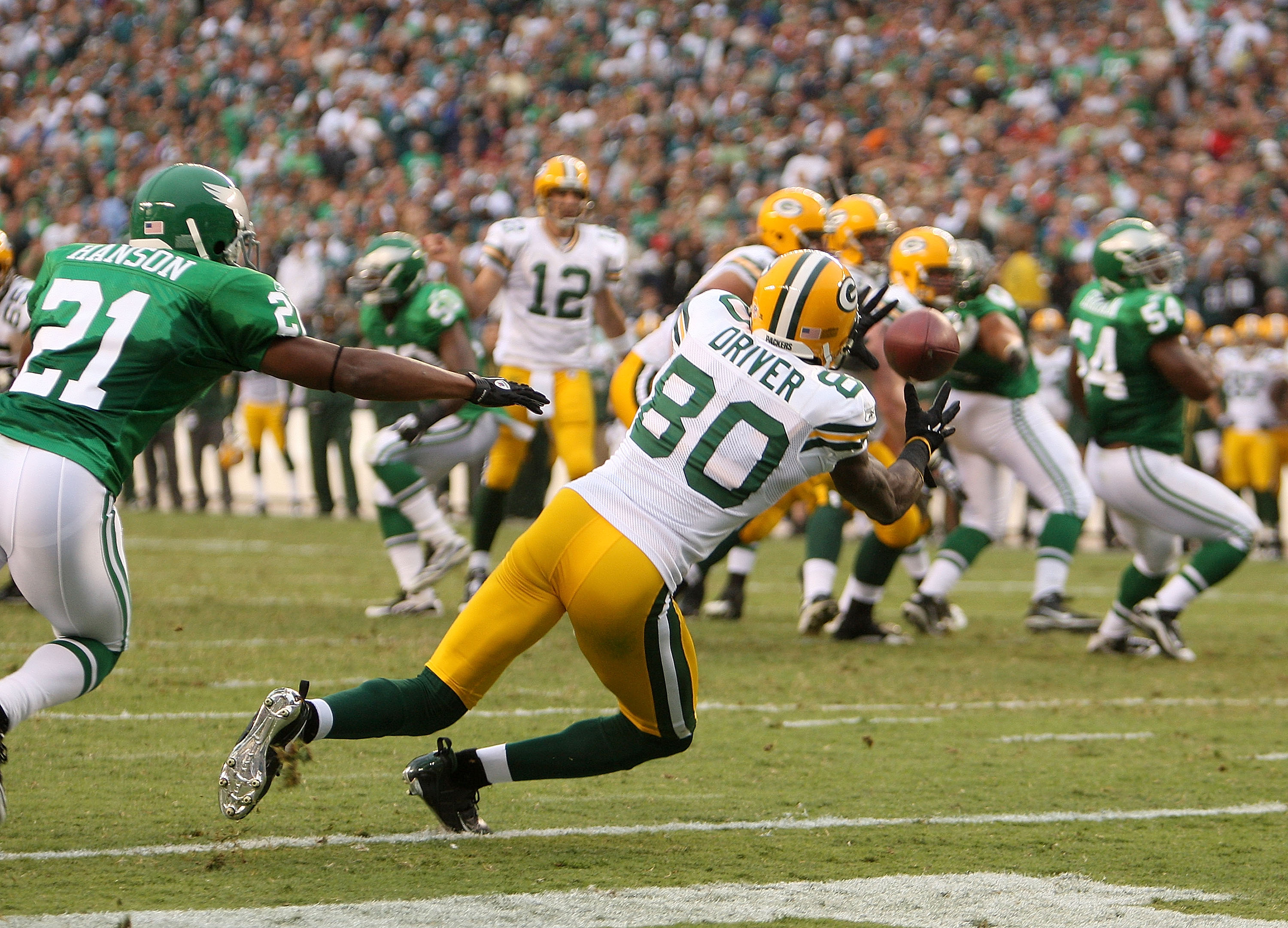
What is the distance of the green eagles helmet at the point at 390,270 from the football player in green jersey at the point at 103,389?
4.03 m

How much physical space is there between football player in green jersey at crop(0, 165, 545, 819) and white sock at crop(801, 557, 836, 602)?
4.11 meters

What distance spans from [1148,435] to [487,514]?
3290 millimetres

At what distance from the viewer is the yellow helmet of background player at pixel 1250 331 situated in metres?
13.2

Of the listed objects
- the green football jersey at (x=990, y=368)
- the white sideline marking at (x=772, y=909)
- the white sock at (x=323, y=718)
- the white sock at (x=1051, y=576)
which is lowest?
the white sock at (x=1051, y=576)

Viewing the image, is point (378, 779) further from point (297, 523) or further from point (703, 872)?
point (297, 523)

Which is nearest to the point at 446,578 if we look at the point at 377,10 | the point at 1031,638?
the point at 1031,638

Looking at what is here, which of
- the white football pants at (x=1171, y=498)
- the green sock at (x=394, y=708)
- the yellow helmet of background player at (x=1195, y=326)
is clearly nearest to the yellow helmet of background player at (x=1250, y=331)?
the yellow helmet of background player at (x=1195, y=326)

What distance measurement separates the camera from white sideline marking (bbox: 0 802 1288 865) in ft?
11.8

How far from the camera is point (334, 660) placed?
20.9ft

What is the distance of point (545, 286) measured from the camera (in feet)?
27.6

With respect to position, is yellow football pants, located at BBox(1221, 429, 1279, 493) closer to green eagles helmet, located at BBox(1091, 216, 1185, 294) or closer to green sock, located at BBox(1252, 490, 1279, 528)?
green sock, located at BBox(1252, 490, 1279, 528)

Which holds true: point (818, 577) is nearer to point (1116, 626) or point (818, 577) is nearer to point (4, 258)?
point (1116, 626)

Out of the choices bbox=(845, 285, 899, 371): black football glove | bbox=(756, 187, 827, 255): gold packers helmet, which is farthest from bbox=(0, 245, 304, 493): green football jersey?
bbox=(756, 187, 827, 255): gold packers helmet

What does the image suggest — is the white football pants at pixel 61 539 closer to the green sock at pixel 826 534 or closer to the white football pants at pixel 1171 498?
the green sock at pixel 826 534
